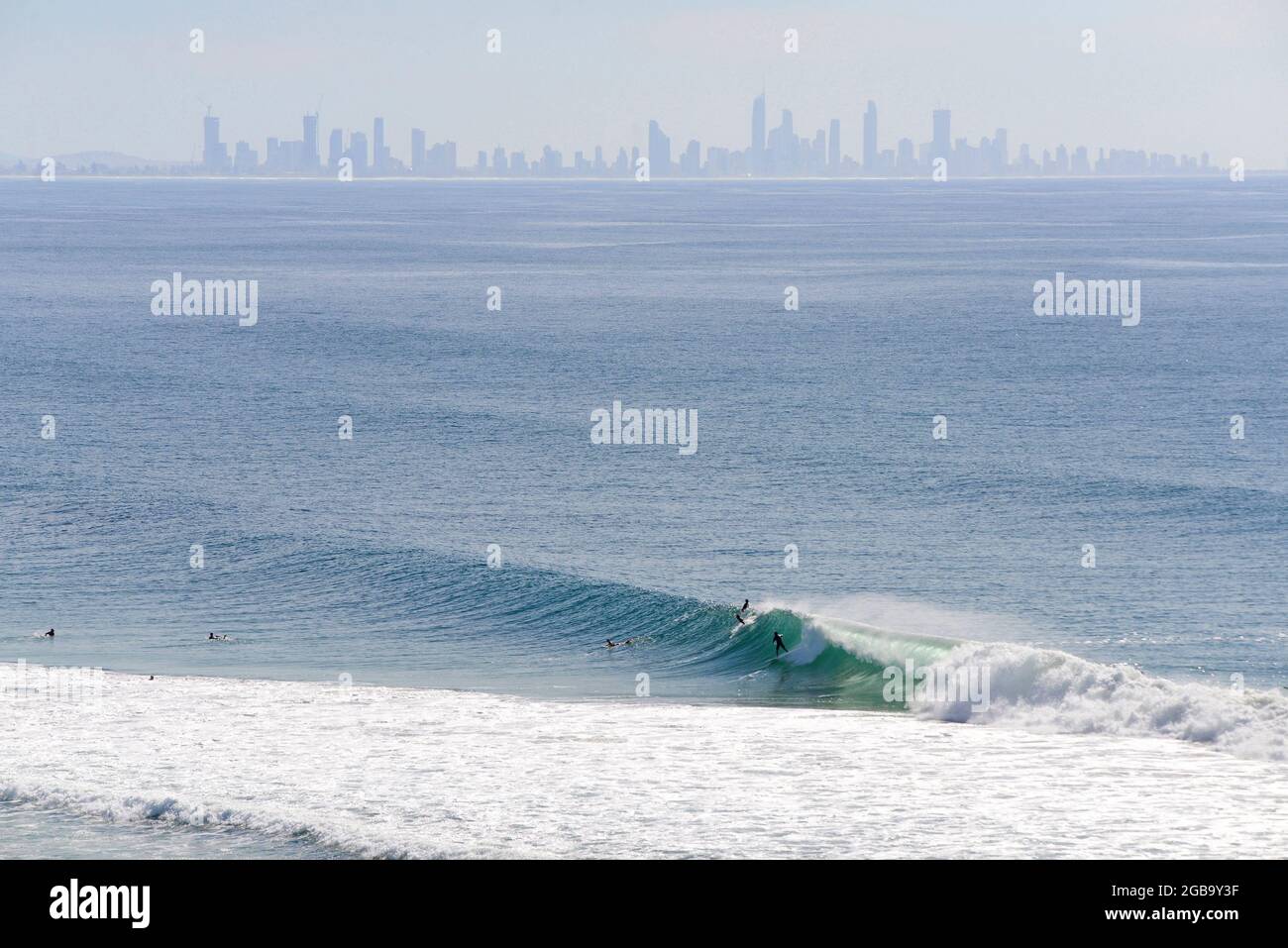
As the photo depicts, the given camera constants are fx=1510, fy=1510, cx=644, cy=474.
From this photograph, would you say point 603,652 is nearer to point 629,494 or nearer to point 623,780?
point 623,780

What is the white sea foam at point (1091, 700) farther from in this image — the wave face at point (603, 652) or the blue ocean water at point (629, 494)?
the blue ocean water at point (629, 494)

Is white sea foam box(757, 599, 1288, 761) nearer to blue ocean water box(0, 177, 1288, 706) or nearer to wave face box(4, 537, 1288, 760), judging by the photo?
wave face box(4, 537, 1288, 760)

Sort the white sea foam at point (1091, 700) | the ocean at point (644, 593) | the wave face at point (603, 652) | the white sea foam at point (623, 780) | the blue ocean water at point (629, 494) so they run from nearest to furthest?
the white sea foam at point (623, 780)
the ocean at point (644, 593)
the white sea foam at point (1091, 700)
the wave face at point (603, 652)
the blue ocean water at point (629, 494)

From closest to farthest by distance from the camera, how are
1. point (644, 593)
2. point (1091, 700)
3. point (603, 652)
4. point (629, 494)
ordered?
1. point (1091, 700)
2. point (603, 652)
3. point (644, 593)
4. point (629, 494)

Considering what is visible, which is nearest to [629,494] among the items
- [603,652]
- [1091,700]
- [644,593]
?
[644,593]

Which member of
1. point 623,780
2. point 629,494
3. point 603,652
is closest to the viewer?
point 623,780

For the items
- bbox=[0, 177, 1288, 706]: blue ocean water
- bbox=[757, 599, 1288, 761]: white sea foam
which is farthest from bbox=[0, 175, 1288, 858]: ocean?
bbox=[0, 177, 1288, 706]: blue ocean water

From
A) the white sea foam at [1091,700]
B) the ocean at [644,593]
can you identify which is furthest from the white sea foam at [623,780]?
the white sea foam at [1091,700]
